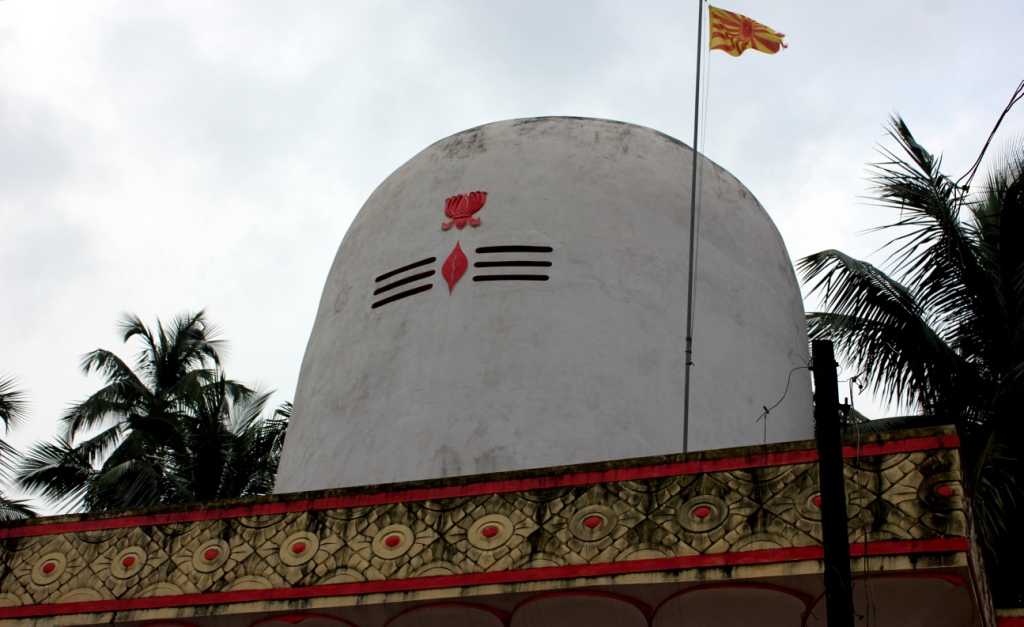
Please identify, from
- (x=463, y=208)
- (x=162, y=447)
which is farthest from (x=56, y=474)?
(x=463, y=208)

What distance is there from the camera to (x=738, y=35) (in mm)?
12930

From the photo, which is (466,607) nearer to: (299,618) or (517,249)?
(299,618)

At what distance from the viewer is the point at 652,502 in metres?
7.94

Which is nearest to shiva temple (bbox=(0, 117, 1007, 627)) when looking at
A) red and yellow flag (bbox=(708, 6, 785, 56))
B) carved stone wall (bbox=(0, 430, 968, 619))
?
carved stone wall (bbox=(0, 430, 968, 619))

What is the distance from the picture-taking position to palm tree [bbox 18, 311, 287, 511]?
730 inches

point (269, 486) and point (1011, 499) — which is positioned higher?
point (269, 486)

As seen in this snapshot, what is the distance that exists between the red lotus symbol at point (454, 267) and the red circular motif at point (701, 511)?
445cm

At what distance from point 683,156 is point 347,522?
20.1ft

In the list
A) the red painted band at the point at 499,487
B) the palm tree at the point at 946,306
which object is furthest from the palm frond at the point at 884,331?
the red painted band at the point at 499,487

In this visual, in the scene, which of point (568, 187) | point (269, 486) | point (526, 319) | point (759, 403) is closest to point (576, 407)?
point (526, 319)

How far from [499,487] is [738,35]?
642 centimetres

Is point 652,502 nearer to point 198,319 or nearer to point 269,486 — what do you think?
point 269,486

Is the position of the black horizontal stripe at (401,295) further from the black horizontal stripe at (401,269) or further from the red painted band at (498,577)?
the red painted band at (498,577)

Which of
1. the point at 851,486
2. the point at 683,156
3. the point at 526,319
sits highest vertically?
the point at 683,156
